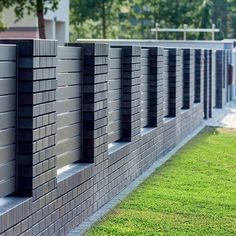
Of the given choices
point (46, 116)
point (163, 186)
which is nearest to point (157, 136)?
point (163, 186)

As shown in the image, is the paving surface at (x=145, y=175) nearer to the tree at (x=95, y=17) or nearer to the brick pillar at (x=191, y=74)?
the brick pillar at (x=191, y=74)

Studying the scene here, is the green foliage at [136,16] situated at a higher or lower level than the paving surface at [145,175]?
higher

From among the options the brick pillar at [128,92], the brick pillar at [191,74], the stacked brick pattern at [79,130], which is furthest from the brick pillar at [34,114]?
the brick pillar at [191,74]

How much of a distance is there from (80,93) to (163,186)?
2.45 metres

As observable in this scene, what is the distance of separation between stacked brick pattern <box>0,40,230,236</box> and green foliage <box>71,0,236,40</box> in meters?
39.6

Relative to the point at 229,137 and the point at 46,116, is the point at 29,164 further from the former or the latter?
the point at 229,137

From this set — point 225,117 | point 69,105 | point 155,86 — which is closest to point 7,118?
point 69,105

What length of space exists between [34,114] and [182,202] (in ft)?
11.0

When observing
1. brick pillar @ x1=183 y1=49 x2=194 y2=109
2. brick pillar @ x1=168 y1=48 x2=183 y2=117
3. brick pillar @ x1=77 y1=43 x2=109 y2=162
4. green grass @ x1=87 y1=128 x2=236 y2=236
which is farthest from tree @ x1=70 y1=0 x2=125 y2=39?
brick pillar @ x1=77 y1=43 x2=109 y2=162

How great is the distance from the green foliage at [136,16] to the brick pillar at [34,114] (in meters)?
45.5

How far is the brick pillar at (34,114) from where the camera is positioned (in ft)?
23.1

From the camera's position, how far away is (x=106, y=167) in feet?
32.5

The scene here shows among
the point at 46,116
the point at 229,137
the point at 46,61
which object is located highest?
the point at 46,61

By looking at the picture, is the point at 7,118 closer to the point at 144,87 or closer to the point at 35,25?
the point at 144,87
